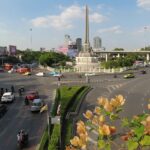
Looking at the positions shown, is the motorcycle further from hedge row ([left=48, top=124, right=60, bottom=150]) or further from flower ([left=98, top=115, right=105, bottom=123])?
flower ([left=98, top=115, right=105, bottom=123])

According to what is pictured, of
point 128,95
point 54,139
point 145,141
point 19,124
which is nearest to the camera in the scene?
point 145,141

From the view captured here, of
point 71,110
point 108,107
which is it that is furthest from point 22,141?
point 108,107

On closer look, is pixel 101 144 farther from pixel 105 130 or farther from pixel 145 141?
pixel 145 141

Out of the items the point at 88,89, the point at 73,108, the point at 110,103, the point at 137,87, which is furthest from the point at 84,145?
the point at 137,87

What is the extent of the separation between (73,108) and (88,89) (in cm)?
1512

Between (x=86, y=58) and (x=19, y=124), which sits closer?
(x=19, y=124)

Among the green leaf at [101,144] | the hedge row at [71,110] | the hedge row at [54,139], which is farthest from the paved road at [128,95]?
the green leaf at [101,144]

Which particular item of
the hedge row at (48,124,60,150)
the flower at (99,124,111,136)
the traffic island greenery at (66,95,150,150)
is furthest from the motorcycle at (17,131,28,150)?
the flower at (99,124,111,136)

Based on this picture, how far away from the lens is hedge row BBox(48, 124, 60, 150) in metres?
22.0

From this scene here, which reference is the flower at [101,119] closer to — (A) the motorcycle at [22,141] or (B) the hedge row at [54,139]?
(B) the hedge row at [54,139]

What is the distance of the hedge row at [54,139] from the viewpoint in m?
22.0

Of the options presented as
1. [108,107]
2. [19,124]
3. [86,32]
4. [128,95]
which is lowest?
[19,124]

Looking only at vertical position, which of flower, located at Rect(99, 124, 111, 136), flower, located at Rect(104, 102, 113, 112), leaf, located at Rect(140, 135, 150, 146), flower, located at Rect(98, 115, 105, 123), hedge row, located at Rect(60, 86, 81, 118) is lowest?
hedge row, located at Rect(60, 86, 81, 118)

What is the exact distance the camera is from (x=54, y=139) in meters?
23.4
